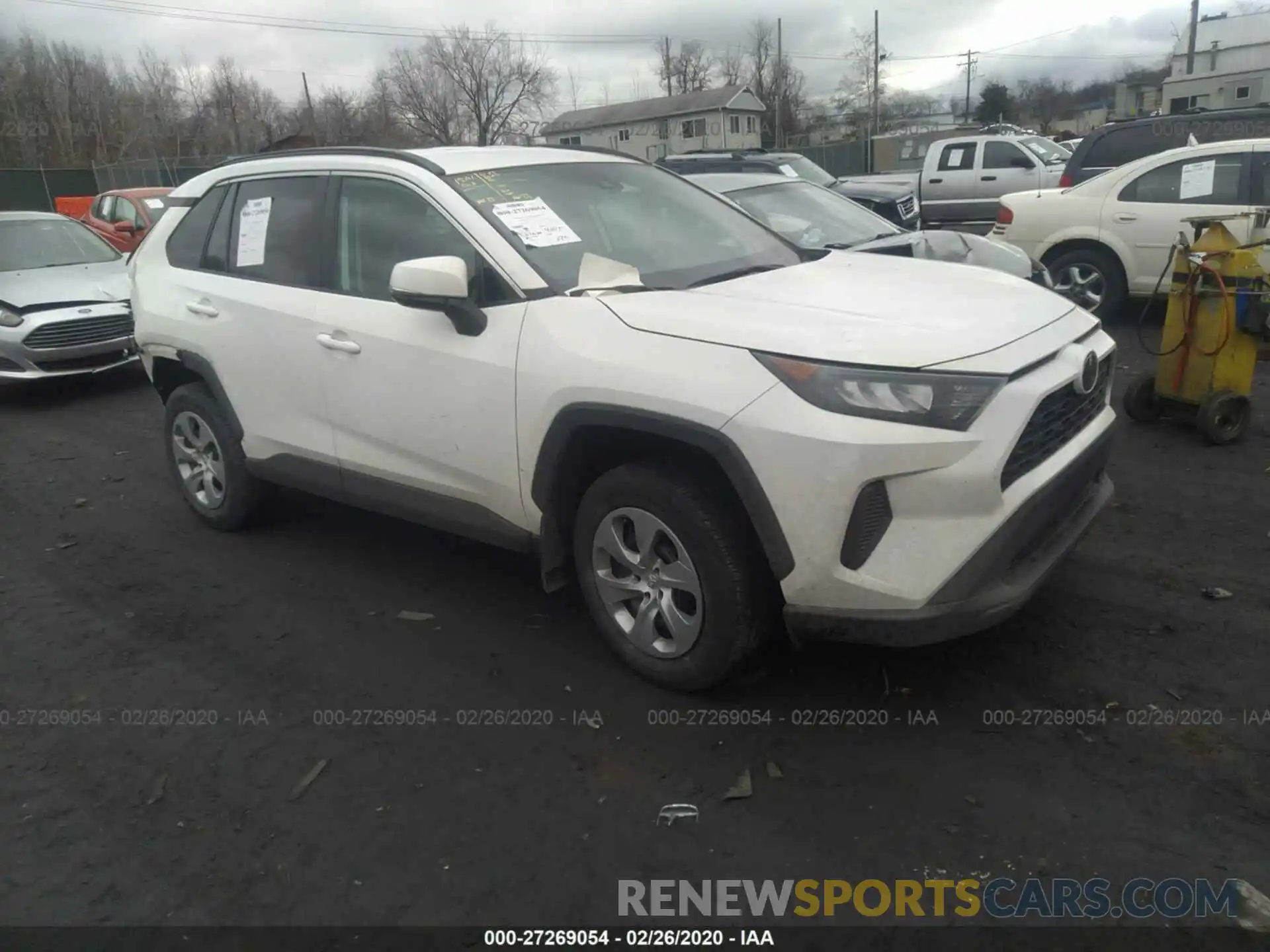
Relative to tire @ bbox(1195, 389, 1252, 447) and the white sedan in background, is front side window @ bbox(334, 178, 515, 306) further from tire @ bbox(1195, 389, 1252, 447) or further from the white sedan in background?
the white sedan in background

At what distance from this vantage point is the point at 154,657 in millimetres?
3918

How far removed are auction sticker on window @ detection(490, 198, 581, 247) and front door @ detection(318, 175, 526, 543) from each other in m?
0.18

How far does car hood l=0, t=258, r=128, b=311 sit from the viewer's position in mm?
8578

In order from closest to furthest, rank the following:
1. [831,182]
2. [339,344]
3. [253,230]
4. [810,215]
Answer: [339,344] → [253,230] → [810,215] → [831,182]

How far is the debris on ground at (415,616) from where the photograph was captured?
13.4 ft

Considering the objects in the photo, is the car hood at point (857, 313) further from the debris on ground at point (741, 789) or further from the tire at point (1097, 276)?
the tire at point (1097, 276)

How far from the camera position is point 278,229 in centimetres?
438

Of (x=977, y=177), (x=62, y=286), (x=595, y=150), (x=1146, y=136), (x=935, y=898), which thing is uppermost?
(x=1146, y=136)

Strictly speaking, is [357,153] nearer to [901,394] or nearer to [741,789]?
[901,394]

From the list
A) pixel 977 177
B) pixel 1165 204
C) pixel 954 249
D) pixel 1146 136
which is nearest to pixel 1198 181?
pixel 1165 204

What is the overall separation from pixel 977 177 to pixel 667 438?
15.4m

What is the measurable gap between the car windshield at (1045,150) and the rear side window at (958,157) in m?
0.85

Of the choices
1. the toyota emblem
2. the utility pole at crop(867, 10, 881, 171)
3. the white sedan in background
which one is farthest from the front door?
the utility pole at crop(867, 10, 881, 171)

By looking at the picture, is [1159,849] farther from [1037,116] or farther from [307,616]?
[1037,116]
